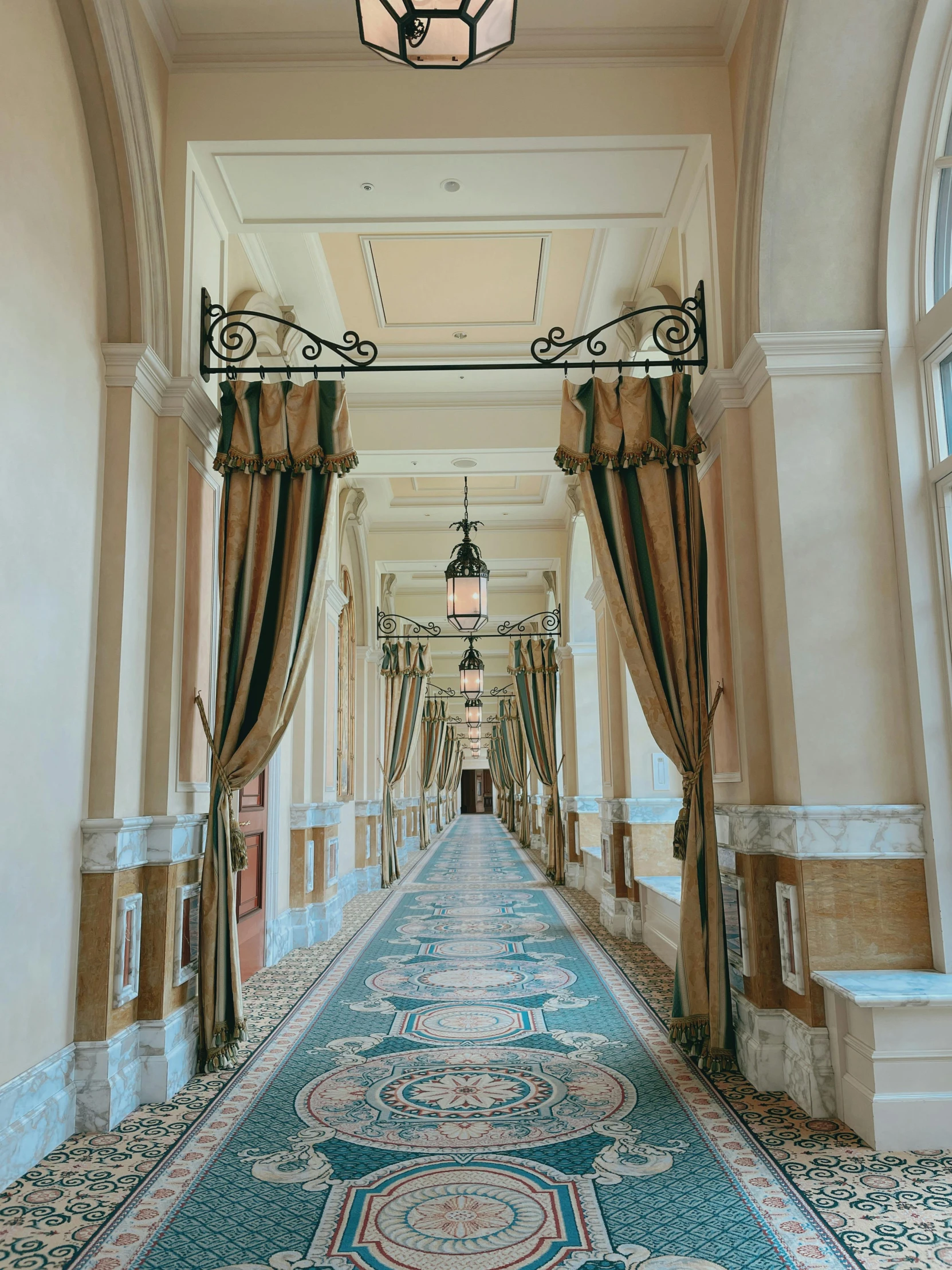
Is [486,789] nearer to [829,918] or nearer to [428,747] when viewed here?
[428,747]

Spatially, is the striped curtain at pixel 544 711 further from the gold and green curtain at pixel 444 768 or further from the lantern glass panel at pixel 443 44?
the gold and green curtain at pixel 444 768

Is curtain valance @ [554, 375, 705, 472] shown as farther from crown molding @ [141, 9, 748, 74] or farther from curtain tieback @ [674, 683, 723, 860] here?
crown molding @ [141, 9, 748, 74]

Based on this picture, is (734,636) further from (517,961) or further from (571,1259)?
(517,961)

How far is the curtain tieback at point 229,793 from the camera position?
172 inches

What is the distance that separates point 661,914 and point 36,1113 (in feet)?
14.1

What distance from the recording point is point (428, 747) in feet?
68.8

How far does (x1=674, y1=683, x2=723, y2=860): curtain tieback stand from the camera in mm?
4281

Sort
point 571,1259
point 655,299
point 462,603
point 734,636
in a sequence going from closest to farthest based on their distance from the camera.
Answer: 1. point 571,1259
2. point 734,636
3. point 655,299
4. point 462,603

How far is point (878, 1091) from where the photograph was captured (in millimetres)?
3172

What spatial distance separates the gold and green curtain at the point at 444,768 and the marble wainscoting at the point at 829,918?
2108cm

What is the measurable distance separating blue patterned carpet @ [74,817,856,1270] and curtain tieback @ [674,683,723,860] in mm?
932

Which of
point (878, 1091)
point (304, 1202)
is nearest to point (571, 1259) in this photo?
point (304, 1202)

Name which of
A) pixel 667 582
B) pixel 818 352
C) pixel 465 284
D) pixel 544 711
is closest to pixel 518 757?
pixel 544 711

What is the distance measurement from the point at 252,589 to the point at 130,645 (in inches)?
29.9
